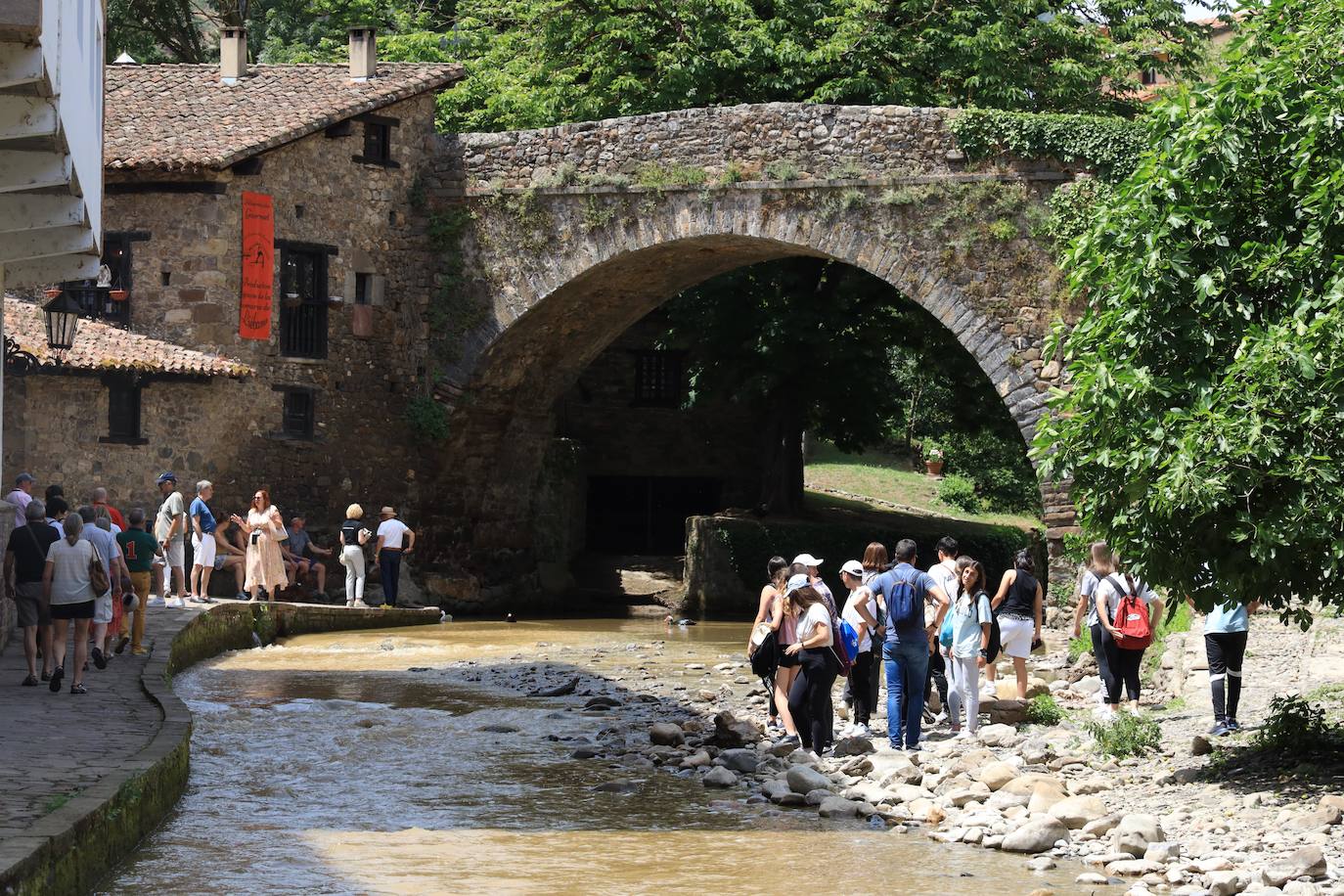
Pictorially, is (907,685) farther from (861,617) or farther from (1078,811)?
(1078,811)

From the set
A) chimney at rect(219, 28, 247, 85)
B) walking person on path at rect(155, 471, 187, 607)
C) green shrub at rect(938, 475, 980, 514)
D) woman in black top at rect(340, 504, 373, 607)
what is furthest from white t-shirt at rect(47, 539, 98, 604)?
green shrub at rect(938, 475, 980, 514)

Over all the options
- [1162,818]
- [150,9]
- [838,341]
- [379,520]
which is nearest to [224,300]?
[379,520]

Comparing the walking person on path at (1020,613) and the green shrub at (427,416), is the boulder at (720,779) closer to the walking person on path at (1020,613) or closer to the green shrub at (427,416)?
the walking person on path at (1020,613)

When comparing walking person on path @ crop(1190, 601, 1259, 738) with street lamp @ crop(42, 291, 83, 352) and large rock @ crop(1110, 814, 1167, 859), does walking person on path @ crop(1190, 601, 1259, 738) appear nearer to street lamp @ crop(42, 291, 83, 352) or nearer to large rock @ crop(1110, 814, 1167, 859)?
large rock @ crop(1110, 814, 1167, 859)

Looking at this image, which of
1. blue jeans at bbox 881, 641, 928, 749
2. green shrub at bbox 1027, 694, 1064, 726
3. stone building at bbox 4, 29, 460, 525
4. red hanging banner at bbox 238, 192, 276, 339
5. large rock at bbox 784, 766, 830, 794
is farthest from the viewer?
red hanging banner at bbox 238, 192, 276, 339

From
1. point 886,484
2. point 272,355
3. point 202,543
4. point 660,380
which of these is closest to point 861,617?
point 202,543

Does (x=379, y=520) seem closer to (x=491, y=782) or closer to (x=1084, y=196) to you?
(x=1084, y=196)

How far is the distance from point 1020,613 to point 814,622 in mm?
2572

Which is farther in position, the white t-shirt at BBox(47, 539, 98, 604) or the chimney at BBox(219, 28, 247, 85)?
the chimney at BBox(219, 28, 247, 85)

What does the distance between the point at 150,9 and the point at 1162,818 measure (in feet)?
98.4

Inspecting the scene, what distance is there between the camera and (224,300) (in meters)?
24.0

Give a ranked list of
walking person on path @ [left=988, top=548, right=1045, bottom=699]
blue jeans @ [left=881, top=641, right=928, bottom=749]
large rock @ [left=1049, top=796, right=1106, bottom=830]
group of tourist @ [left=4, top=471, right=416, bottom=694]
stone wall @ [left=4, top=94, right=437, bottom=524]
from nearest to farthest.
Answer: large rock @ [left=1049, top=796, right=1106, bottom=830] < blue jeans @ [left=881, top=641, right=928, bottom=749] < group of tourist @ [left=4, top=471, right=416, bottom=694] < walking person on path @ [left=988, top=548, right=1045, bottom=699] < stone wall @ [left=4, top=94, right=437, bottom=524]

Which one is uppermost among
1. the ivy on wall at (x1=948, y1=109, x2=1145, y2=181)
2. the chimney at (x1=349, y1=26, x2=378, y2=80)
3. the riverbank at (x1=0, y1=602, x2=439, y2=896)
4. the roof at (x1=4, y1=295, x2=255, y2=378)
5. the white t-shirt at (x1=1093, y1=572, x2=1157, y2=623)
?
the chimney at (x1=349, y1=26, x2=378, y2=80)

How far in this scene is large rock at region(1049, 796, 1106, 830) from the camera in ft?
32.9
